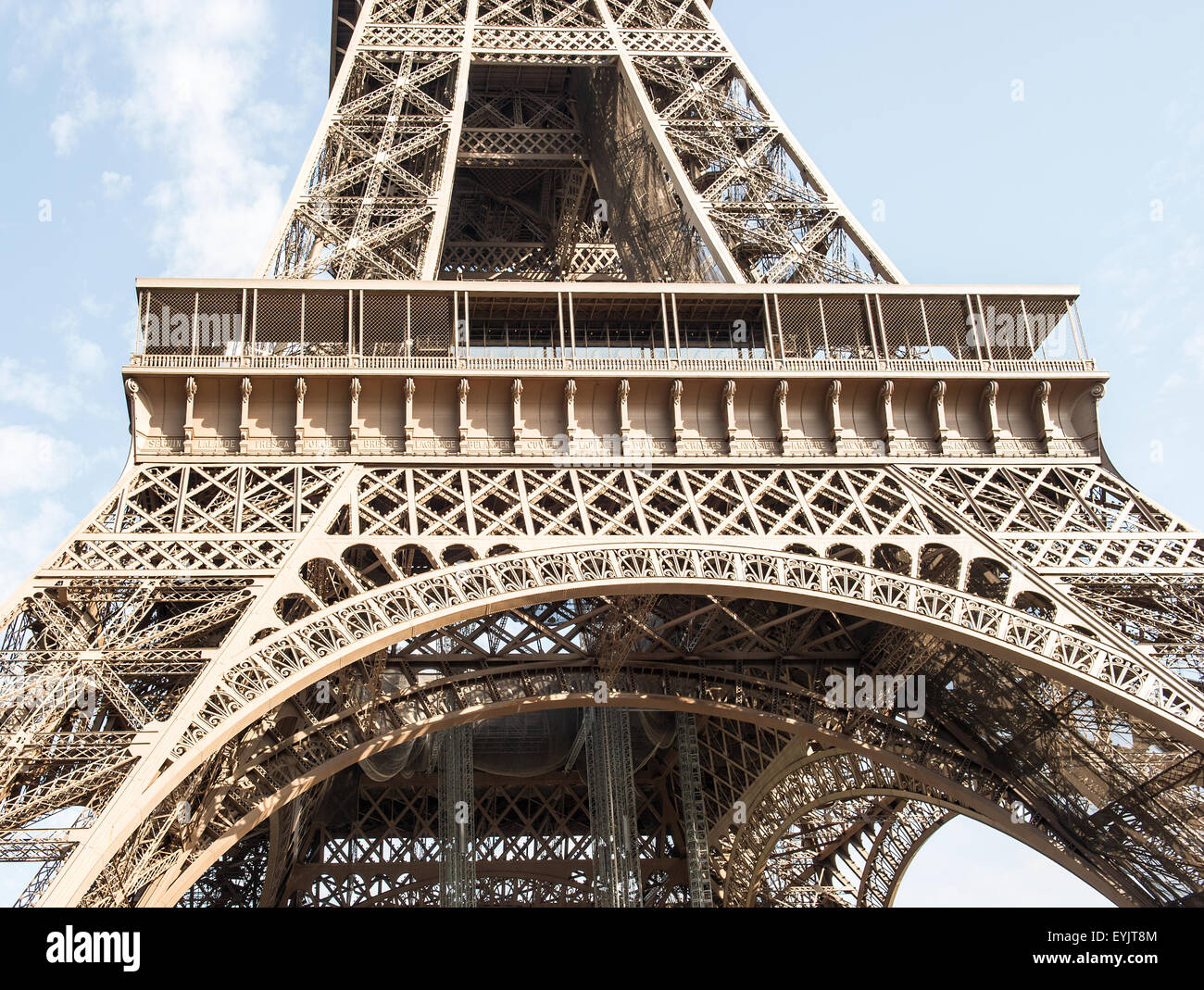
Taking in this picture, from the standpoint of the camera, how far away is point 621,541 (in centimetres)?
1839

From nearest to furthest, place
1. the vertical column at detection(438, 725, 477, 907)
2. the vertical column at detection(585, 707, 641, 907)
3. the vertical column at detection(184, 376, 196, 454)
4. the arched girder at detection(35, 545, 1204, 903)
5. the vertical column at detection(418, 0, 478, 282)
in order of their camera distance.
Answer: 1. the arched girder at detection(35, 545, 1204, 903)
2. the vertical column at detection(184, 376, 196, 454)
3. the vertical column at detection(418, 0, 478, 282)
4. the vertical column at detection(585, 707, 641, 907)
5. the vertical column at detection(438, 725, 477, 907)

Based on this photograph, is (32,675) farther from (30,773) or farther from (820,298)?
(820,298)

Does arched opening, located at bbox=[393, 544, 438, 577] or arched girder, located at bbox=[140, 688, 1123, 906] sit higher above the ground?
arched opening, located at bbox=[393, 544, 438, 577]

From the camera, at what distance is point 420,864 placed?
32438mm

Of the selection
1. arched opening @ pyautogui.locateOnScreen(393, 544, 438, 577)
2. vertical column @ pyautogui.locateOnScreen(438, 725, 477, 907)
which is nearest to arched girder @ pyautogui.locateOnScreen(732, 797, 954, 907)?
vertical column @ pyautogui.locateOnScreen(438, 725, 477, 907)

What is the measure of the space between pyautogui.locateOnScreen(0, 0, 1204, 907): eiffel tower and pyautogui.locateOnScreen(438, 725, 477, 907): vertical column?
16 centimetres

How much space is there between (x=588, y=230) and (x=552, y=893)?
667 inches

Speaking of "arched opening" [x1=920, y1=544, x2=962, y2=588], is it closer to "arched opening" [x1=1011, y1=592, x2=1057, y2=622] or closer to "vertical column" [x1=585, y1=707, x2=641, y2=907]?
"arched opening" [x1=1011, y1=592, x2=1057, y2=622]

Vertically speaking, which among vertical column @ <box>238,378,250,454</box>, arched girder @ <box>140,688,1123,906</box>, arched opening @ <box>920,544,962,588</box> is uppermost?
vertical column @ <box>238,378,250,454</box>

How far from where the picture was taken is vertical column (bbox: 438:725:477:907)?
27328 millimetres

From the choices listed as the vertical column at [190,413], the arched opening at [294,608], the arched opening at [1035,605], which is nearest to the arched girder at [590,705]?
the arched opening at [294,608]

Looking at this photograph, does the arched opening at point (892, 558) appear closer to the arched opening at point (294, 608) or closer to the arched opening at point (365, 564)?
the arched opening at point (365, 564)
